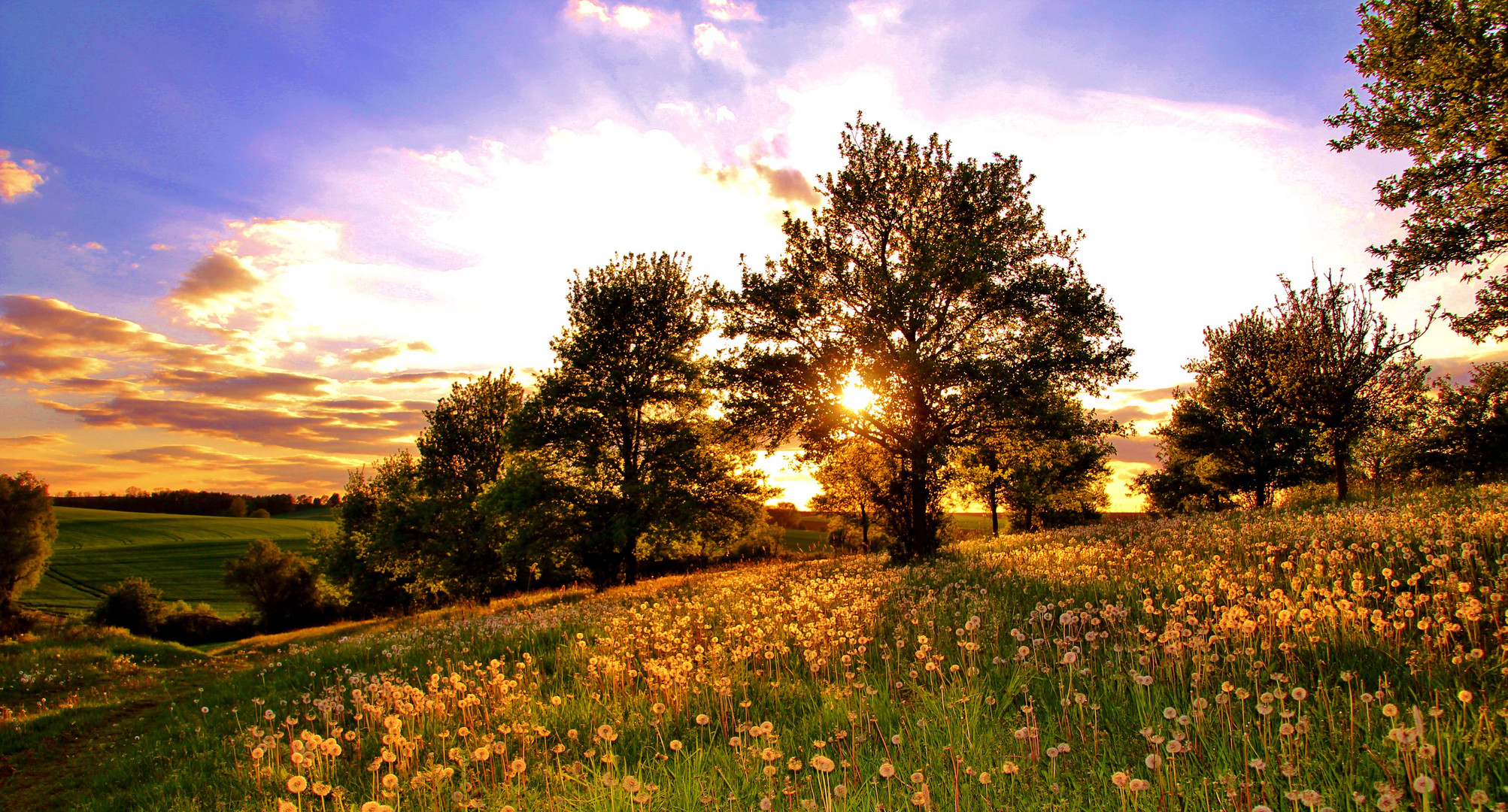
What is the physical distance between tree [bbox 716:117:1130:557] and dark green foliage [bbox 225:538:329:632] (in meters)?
52.4

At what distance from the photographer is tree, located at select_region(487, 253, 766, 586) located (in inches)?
922

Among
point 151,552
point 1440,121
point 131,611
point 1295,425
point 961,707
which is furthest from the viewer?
point 151,552

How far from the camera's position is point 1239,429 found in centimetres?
3709

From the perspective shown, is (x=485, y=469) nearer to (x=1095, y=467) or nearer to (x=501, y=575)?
(x=501, y=575)

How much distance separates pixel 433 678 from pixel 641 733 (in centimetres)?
221

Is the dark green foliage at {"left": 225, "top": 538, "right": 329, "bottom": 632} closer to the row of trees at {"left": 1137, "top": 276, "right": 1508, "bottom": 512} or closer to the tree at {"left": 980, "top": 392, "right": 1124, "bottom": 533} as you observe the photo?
the tree at {"left": 980, "top": 392, "right": 1124, "bottom": 533}

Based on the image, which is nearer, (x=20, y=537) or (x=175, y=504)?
(x=20, y=537)

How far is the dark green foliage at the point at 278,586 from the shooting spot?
52875mm

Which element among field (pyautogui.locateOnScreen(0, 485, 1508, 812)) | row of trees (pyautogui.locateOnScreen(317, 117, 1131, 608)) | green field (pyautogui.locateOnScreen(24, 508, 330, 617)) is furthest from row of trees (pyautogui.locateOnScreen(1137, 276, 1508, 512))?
green field (pyautogui.locateOnScreen(24, 508, 330, 617))

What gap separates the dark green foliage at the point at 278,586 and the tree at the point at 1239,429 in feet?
217

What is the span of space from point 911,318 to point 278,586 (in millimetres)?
60240

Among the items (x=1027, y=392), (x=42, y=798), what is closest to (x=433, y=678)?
(x=42, y=798)

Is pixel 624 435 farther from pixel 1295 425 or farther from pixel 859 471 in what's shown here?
pixel 1295 425

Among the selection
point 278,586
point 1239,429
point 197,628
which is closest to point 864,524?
point 1239,429
